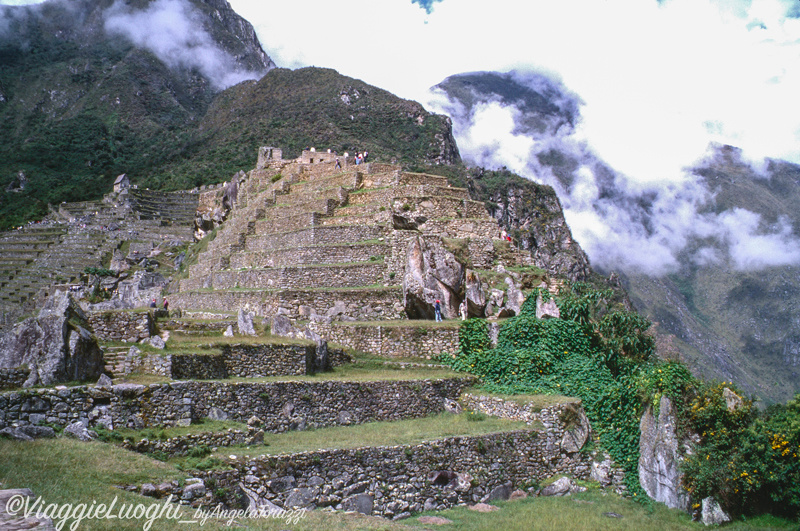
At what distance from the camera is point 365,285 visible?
21.0m

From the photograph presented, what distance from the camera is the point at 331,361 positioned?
1709 centimetres

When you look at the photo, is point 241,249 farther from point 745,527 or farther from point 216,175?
point 216,175

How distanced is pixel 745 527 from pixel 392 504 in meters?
7.00

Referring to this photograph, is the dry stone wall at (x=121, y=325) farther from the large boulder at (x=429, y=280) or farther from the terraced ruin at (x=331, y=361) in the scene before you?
the large boulder at (x=429, y=280)

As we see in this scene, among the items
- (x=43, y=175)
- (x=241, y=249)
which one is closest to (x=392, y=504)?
(x=241, y=249)

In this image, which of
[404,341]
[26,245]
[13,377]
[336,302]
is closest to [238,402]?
[13,377]

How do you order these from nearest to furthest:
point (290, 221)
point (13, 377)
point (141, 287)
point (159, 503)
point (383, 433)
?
point (159, 503)
point (13, 377)
point (383, 433)
point (290, 221)
point (141, 287)

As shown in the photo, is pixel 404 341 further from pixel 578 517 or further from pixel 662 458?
pixel 662 458

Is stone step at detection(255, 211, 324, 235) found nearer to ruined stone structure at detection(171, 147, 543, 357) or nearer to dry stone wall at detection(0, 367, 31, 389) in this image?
ruined stone structure at detection(171, 147, 543, 357)

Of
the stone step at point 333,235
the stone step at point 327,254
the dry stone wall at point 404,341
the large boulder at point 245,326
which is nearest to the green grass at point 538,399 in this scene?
the dry stone wall at point 404,341

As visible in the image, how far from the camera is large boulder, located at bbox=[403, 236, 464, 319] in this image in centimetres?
1941

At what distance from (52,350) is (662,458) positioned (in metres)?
13.1

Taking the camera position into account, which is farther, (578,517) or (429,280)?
(429,280)

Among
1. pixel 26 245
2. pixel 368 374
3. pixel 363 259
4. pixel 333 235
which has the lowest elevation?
pixel 368 374
